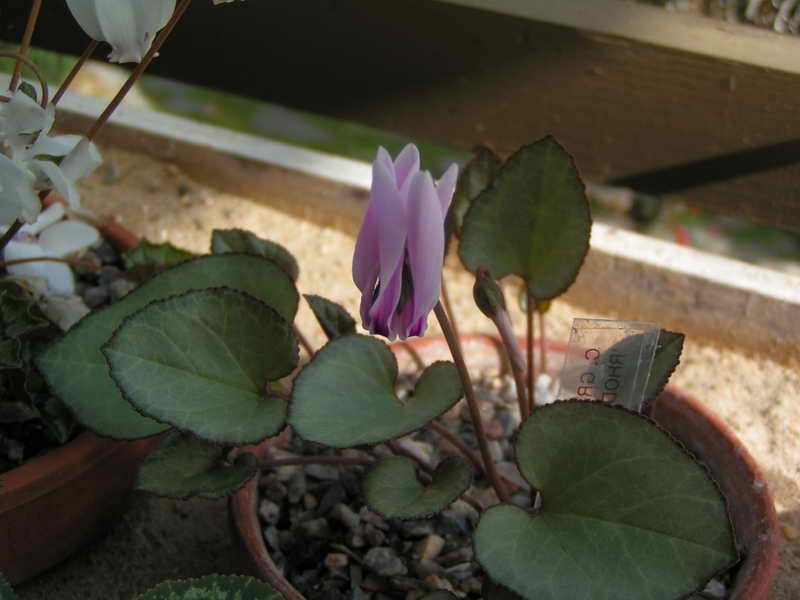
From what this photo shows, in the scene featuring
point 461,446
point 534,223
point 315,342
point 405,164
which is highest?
point 405,164

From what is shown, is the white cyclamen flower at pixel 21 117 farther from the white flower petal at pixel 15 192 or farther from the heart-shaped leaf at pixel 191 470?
the heart-shaped leaf at pixel 191 470

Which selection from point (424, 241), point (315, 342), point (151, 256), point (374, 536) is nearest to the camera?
point (424, 241)

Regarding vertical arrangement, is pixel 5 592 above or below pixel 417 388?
below

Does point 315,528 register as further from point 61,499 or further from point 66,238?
point 66,238

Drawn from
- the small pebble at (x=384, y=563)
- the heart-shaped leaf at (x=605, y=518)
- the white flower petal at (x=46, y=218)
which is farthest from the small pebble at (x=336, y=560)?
the white flower petal at (x=46, y=218)

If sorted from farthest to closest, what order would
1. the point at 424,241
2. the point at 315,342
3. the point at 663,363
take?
the point at 315,342
the point at 663,363
the point at 424,241

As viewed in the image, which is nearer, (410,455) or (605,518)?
(605,518)

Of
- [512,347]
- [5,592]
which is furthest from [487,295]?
[5,592]
